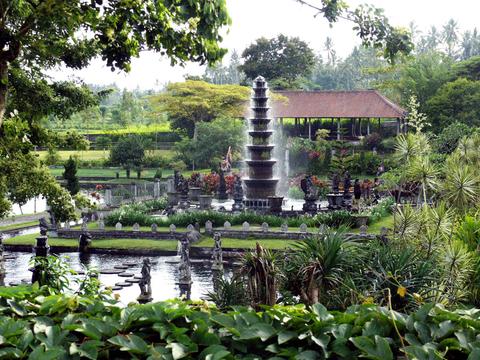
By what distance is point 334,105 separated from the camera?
5381cm

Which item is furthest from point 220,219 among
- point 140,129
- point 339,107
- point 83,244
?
point 140,129

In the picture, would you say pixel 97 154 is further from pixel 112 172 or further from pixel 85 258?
pixel 85 258

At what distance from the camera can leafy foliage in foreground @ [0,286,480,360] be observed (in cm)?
444

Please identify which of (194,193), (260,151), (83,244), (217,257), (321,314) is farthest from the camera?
(194,193)

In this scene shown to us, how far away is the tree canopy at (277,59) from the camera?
64.2 metres

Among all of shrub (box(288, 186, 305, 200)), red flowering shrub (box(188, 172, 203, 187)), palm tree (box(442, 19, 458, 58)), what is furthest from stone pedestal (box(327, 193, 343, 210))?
palm tree (box(442, 19, 458, 58))

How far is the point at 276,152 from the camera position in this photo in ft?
163

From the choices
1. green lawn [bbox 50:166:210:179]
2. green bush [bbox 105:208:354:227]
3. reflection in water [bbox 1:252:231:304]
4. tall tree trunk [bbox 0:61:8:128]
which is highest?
tall tree trunk [bbox 0:61:8:128]

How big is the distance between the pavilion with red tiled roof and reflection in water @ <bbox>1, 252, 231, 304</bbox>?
3245 centimetres

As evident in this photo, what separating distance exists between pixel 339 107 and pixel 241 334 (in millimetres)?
49906

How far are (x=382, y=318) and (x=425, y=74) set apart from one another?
52556 mm

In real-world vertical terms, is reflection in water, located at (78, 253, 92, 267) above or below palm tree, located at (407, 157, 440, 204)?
below

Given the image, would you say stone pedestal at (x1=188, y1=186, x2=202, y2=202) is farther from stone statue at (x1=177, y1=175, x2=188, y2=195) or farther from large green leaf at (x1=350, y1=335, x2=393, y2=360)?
large green leaf at (x1=350, y1=335, x2=393, y2=360)

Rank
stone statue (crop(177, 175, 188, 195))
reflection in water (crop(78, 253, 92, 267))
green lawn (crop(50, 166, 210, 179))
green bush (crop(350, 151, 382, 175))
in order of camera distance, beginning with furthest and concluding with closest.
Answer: green lawn (crop(50, 166, 210, 179)) < green bush (crop(350, 151, 382, 175)) < stone statue (crop(177, 175, 188, 195)) < reflection in water (crop(78, 253, 92, 267))
